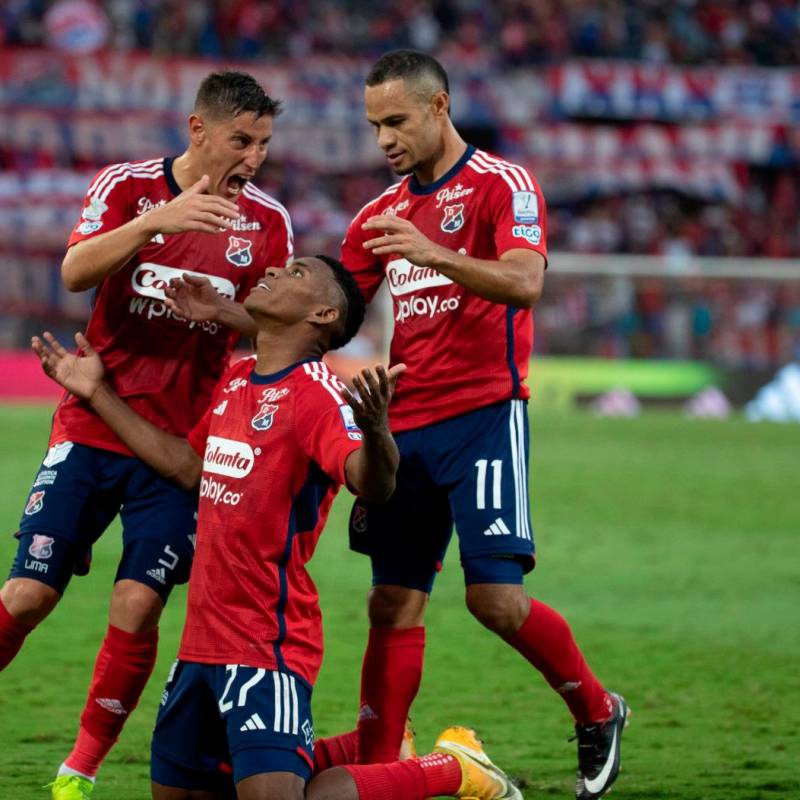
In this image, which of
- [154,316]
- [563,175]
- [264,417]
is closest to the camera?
[264,417]

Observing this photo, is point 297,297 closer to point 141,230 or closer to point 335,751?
point 141,230

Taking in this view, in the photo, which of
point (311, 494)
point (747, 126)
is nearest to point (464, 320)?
point (311, 494)

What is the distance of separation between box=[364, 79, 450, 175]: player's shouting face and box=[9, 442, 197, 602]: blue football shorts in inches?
55.5

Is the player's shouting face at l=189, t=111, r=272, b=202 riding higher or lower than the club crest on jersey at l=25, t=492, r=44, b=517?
higher

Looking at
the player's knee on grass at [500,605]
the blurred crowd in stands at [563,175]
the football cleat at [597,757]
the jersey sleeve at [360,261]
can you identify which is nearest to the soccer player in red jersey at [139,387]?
the jersey sleeve at [360,261]

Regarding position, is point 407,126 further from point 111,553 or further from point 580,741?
point 111,553

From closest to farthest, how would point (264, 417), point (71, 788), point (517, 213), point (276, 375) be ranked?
point (264, 417), point (276, 375), point (71, 788), point (517, 213)

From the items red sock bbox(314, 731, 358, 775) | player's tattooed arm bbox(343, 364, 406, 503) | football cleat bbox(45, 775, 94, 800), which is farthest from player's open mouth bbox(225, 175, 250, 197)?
football cleat bbox(45, 775, 94, 800)

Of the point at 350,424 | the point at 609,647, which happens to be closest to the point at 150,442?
the point at 350,424

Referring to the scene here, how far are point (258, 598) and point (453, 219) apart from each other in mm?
1771

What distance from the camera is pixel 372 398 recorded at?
13.8ft

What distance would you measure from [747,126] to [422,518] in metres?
24.1

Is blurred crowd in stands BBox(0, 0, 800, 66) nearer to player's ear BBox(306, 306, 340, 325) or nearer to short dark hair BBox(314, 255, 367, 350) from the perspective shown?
short dark hair BBox(314, 255, 367, 350)

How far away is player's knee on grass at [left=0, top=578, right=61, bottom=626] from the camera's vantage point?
17.6 ft
